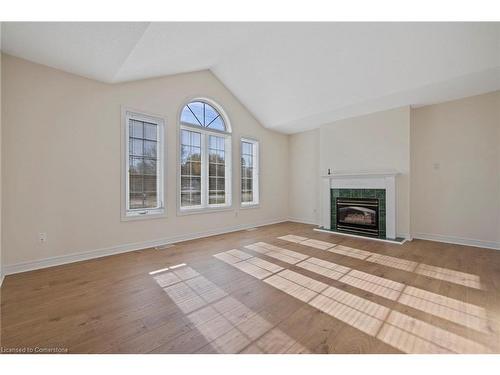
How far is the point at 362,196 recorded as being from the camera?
185 inches

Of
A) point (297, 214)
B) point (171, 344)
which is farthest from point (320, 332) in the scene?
point (297, 214)

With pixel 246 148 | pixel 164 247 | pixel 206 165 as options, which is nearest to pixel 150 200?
pixel 164 247

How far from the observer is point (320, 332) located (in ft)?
5.18

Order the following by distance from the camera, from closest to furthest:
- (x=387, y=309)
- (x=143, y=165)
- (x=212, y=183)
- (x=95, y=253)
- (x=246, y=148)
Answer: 1. (x=387, y=309)
2. (x=95, y=253)
3. (x=143, y=165)
4. (x=212, y=183)
5. (x=246, y=148)

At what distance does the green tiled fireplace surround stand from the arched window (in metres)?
2.48

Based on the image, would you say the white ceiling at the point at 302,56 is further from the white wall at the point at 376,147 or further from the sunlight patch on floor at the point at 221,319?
the sunlight patch on floor at the point at 221,319

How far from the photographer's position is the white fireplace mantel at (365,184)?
4281mm

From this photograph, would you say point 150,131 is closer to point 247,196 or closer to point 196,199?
point 196,199

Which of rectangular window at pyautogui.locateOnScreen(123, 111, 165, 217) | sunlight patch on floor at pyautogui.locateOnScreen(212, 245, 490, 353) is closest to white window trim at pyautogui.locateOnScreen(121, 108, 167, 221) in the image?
rectangular window at pyautogui.locateOnScreen(123, 111, 165, 217)

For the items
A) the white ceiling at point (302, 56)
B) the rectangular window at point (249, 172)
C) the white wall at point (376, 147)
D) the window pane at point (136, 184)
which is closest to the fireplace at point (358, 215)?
the white wall at point (376, 147)

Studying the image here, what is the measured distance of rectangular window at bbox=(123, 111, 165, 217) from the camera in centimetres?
367

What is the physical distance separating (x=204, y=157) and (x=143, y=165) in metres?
1.28

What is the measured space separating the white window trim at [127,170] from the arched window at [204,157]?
1.23 feet
